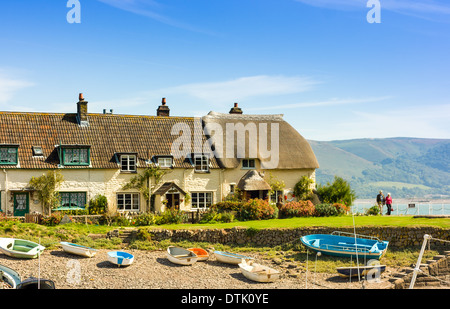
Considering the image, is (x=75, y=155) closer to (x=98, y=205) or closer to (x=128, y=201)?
(x=98, y=205)

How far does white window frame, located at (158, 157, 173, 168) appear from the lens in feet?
118

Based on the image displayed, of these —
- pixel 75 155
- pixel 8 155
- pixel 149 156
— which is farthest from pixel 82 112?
pixel 8 155

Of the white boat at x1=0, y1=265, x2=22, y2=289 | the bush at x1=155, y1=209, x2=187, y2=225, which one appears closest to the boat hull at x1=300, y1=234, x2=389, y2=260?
the bush at x1=155, y1=209, x2=187, y2=225

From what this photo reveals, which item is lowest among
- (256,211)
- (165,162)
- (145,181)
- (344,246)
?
(344,246)

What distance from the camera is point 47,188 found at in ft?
106

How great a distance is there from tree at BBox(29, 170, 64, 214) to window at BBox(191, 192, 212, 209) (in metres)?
9.12

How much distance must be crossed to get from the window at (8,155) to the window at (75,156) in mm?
2986

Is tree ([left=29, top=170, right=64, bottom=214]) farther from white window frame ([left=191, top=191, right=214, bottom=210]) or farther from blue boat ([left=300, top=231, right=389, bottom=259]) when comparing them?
blue boat ([left=300, top=231, right=389, bottom=259])

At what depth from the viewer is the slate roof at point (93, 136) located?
3338 centimetres

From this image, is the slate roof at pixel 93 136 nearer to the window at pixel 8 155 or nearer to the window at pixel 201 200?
the window at pixel 8 155

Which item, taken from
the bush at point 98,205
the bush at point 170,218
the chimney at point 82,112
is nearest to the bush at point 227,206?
the bush at point 170,218

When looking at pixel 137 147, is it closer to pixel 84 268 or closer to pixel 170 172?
pixel 170 172

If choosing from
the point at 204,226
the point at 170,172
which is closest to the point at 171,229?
the point at 204,226

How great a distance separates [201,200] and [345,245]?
13289 mm
